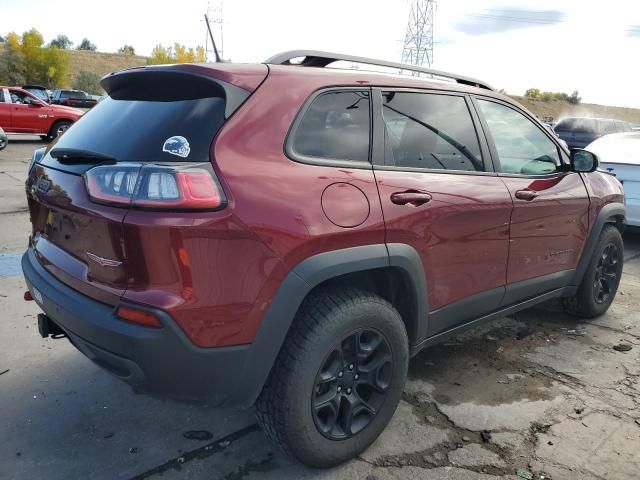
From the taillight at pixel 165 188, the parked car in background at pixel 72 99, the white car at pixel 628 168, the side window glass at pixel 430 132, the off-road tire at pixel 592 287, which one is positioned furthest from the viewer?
the parked car in background at pixel 72 99

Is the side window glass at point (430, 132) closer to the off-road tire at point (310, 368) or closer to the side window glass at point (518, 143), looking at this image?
the side window glass at point (518, 143)

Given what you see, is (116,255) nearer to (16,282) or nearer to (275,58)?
(275,58)

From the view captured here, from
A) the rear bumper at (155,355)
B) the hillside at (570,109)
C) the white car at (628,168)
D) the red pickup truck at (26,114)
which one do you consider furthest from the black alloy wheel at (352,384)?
the hillside at (570,109)

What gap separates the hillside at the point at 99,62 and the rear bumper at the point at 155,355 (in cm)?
8258

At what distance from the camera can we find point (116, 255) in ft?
6.65

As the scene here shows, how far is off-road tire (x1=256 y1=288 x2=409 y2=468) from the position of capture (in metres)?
2.24

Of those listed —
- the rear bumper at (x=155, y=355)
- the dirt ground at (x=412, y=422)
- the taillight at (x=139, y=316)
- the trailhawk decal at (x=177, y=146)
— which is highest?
the trailhawk decal at (x=177, y=146)

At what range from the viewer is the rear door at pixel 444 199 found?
2590 mm

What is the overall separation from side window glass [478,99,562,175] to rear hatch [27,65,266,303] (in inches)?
67.6

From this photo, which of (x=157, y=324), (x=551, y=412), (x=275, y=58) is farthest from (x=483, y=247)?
(x=157, y=324)

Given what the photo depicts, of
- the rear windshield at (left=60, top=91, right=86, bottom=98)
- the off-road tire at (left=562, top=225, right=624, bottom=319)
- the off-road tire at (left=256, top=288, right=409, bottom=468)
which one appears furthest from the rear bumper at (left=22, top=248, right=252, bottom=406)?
the rear windshield at (left=60, top=91, right=86, bottom=98)

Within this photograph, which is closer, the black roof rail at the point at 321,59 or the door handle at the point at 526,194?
the black roof rail at the point at 321,59

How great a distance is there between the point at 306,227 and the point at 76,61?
94.8 m

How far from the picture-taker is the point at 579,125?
16.3m
